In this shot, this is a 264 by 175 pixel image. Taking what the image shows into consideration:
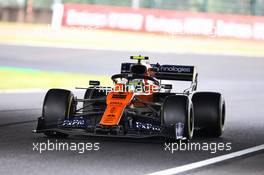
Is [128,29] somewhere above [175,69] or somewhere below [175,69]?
below

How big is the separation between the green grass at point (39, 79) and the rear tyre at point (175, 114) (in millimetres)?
9307

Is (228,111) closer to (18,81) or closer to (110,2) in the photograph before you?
(18,81)

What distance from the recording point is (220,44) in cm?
3828

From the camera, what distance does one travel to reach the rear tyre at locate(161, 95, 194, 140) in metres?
11.5

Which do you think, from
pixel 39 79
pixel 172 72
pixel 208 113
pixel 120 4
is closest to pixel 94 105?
pixel 172 72

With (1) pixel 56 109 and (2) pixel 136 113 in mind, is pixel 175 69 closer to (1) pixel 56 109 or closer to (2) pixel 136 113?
(2) pixel 136 113

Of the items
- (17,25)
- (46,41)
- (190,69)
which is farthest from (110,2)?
(190,69)

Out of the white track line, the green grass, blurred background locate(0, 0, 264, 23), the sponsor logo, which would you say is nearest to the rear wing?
the sponsor logo

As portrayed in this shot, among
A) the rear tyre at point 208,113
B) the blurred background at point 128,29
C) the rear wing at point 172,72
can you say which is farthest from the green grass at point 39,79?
the rear tyre at point 208,113

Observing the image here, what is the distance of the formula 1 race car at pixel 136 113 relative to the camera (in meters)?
11.5

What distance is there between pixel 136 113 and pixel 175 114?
24.1 inches

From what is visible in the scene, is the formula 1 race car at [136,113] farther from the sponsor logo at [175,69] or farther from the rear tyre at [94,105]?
the sponsor logo at [175,69]

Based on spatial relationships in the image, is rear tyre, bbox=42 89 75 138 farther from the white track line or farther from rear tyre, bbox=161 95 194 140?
the white track line

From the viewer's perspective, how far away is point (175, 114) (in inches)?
457
